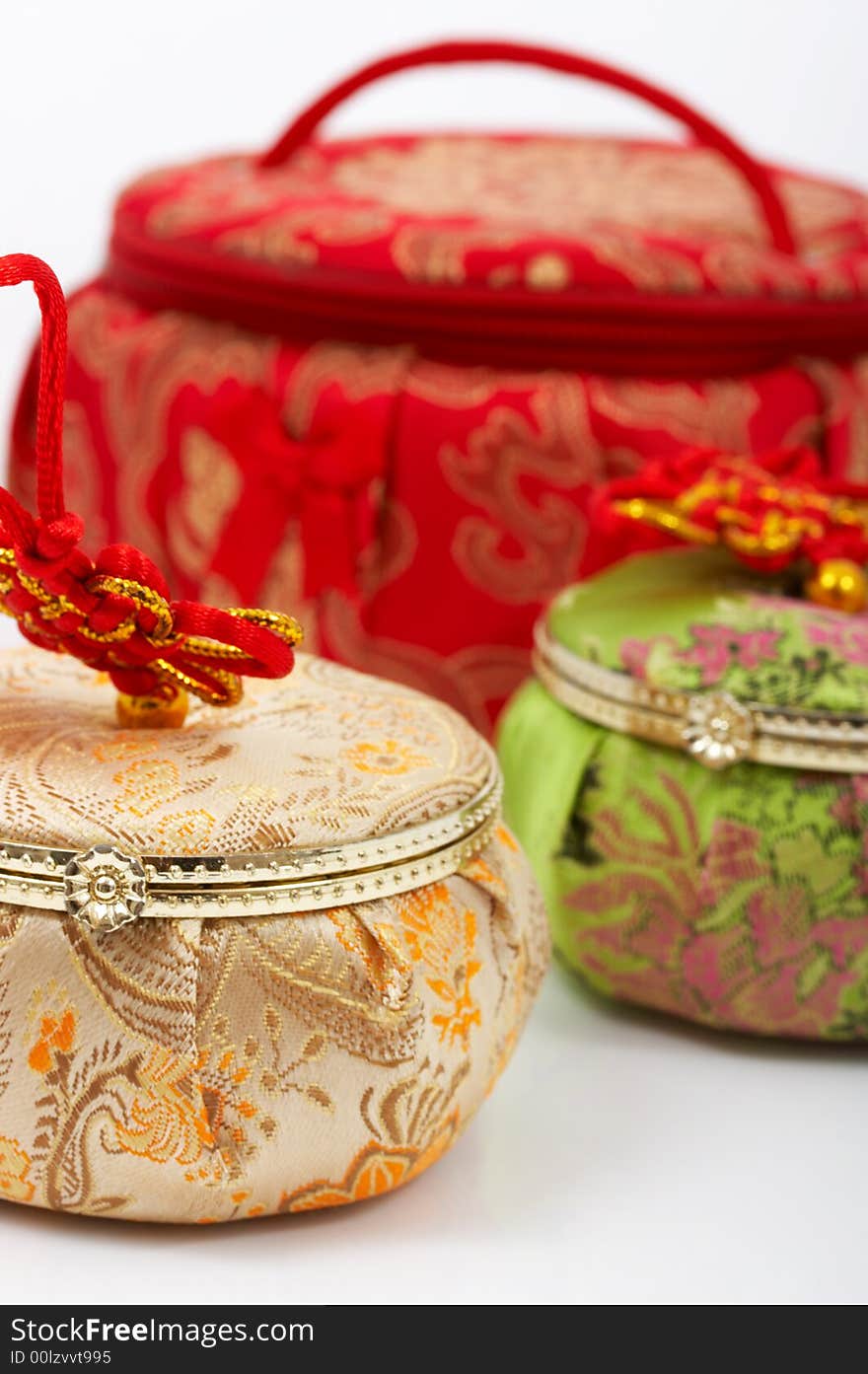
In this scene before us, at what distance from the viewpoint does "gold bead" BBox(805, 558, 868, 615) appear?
4.24 ft

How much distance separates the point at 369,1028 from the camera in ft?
3.24

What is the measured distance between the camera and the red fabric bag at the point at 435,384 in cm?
144

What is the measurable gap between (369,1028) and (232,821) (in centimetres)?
12

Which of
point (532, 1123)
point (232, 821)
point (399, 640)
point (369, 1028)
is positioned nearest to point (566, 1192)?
point (532, 1123)

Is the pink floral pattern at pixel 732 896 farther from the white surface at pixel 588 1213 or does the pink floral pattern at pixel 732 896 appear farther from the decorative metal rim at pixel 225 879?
the decorative metal rim at pixel 225 879

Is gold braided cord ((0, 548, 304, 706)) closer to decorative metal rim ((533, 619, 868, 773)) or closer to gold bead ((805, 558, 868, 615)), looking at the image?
decorative metal rim ((533, 619, 868, 773))

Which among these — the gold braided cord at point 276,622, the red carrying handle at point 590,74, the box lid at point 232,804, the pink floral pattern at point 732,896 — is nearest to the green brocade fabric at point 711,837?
the pink floral pattern at point 732,896

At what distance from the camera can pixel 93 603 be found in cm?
102

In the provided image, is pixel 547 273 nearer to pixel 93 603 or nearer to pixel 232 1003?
pixel 93 603

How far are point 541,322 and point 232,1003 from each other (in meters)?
0.65

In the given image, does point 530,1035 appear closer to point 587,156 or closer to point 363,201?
point 363,201

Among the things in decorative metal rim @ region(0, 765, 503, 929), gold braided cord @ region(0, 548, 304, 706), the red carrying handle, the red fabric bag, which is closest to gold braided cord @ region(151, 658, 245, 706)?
gold braided cord @ region(0, 548, 304, 706)

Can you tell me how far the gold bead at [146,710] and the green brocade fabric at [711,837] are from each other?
0.29 metres

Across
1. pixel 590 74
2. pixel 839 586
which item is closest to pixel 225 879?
pixel 839 586
